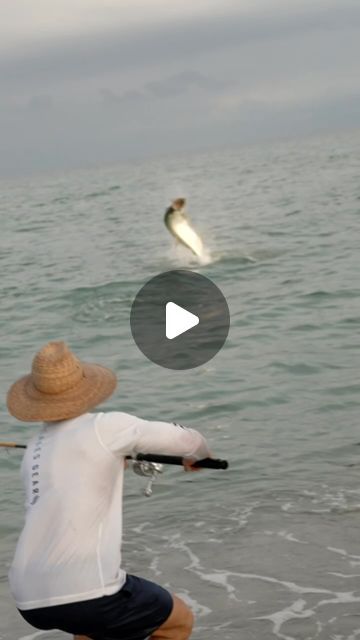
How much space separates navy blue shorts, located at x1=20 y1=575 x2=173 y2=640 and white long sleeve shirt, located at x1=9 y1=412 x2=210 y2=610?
4 cm

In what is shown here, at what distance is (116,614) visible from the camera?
4406 mm

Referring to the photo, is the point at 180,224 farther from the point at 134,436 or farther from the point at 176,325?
the point at 134,436

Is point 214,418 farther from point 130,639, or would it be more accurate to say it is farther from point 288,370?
point 130,639

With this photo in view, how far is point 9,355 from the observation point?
1518 centimetres

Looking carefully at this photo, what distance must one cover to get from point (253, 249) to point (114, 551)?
2116cm

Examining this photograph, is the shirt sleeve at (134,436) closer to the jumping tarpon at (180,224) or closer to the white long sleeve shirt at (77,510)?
the white long sleeve shirt at (77,510)

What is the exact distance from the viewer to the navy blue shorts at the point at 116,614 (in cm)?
434

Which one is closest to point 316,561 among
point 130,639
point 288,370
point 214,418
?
point 130,639

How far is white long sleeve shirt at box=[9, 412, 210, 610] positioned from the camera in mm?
4312

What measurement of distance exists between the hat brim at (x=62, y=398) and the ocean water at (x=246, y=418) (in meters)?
2.06
